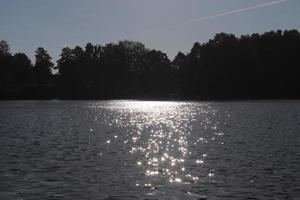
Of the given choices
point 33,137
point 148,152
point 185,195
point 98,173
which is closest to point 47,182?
point 98,173

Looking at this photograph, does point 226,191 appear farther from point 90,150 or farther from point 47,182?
point 90,150

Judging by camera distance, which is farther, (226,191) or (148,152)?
(148,152)

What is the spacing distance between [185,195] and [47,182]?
8296 mm

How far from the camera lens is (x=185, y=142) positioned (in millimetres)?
58625

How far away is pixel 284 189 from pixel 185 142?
A: 29128mm

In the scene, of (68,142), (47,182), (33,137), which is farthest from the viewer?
(33,137)

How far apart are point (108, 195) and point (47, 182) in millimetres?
4852

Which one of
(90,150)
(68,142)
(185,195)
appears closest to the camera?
(185,195)

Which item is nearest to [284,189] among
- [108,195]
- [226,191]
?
[226,191]

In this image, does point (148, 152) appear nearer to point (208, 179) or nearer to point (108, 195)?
point (208, 179)

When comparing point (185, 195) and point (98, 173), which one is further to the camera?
point (98, 173)

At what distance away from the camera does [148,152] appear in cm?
4875

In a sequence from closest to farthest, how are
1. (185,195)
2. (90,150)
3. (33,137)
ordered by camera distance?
1. (185,195)
2. (90,150)
3. (33,137)

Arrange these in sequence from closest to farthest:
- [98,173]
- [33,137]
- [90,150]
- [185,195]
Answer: [185,195], [98,173], [90,150], [33,137]
